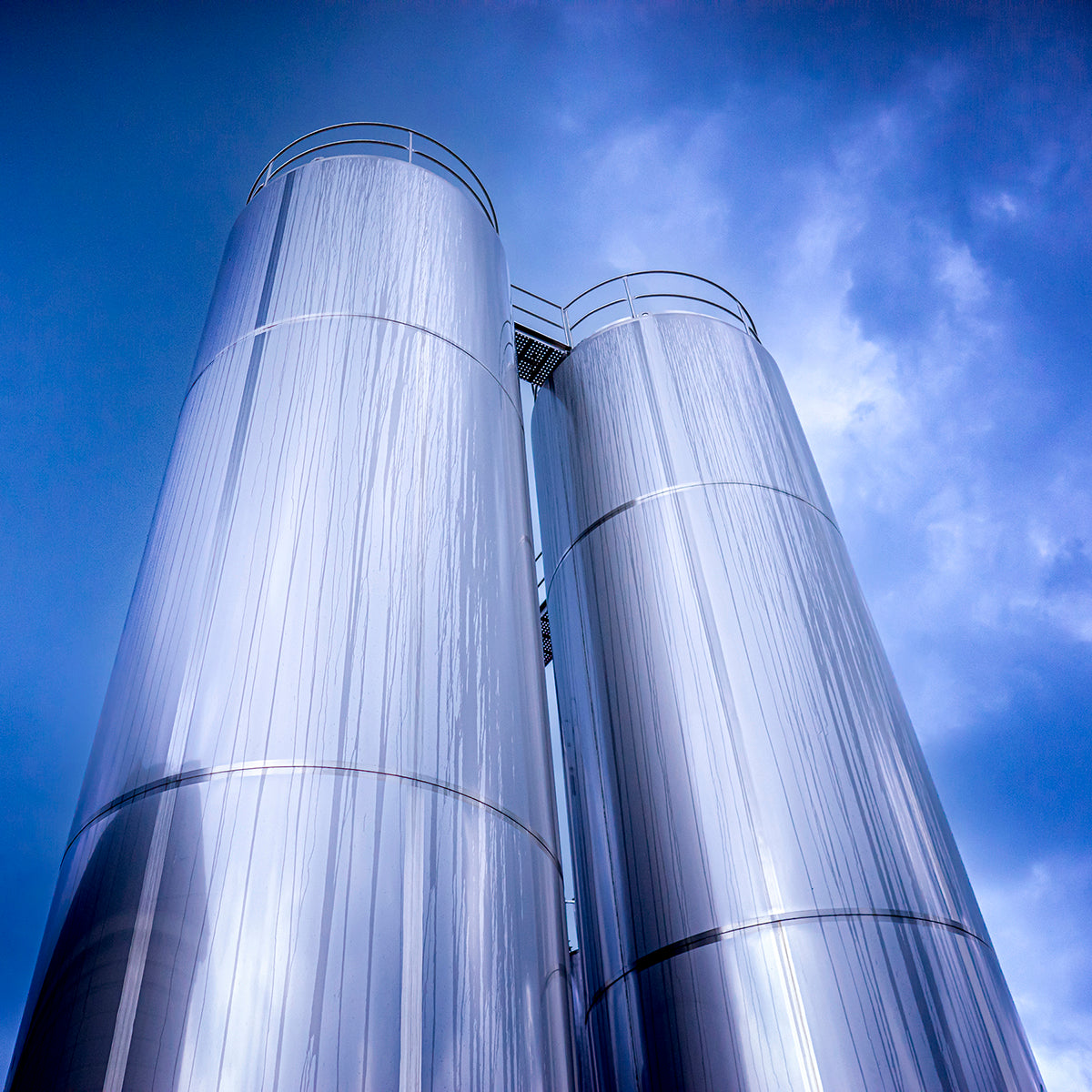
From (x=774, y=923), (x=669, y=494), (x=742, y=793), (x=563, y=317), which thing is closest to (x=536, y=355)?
(x=563, y=317)

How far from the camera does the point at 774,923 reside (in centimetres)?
436

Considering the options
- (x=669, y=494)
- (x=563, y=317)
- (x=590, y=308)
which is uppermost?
(x=590, y=308)

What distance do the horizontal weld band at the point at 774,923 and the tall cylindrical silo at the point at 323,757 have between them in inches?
41.2

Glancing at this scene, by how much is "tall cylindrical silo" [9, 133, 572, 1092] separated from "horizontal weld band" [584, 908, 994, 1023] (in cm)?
105

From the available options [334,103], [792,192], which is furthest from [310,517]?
[792,192]

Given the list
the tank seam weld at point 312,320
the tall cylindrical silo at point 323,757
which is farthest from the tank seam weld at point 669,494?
the tank seam weld at point 312,320

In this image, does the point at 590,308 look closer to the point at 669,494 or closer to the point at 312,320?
the point at 669,494

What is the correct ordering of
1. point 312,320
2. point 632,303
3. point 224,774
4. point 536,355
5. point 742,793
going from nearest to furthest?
point 224,774, point 742,793, point 312,320, point 632,303, point 536,355

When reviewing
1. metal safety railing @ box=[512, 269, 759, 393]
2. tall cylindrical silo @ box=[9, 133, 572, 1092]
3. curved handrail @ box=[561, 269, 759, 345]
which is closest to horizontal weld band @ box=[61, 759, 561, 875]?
tall cylindrical silo @ box=[9, 133, 572, 1092]

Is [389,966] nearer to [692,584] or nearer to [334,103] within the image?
[692,584]

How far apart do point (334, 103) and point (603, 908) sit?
54.3ft

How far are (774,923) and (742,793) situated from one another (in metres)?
0.68

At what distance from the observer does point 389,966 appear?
288cm

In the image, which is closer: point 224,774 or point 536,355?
point 224,774
